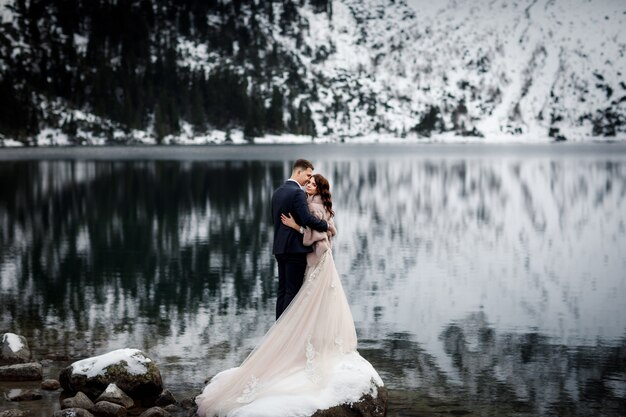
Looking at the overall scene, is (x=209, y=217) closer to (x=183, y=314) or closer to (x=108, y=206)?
(x=108, y=206)

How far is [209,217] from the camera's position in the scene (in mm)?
59531

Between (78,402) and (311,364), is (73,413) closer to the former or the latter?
(78,402)

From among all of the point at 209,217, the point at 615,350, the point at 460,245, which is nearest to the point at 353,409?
the point at 615,350

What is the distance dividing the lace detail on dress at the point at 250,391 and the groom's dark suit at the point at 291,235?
4.65ft

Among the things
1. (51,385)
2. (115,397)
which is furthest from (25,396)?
(115,397)

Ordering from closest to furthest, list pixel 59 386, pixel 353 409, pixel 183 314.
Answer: pixel 353 409 < pixel 59 386 < pixel 183 314

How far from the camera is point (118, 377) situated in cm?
1723

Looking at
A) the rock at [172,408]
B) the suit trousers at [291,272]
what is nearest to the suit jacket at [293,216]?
the suit trousers at [291,272]

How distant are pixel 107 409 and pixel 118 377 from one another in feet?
3.93

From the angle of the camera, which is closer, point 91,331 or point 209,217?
point 91,331

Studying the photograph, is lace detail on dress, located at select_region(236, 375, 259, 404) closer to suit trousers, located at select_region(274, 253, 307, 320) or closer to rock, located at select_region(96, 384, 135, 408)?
suit trousers, located at select_region(274, 253, 307, 320)

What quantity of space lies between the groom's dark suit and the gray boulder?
419cm

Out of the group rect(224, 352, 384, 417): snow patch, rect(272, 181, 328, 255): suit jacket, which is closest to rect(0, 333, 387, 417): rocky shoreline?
rect(224, 352, 384, 417): snow patch

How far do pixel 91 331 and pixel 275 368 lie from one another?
11.0m
